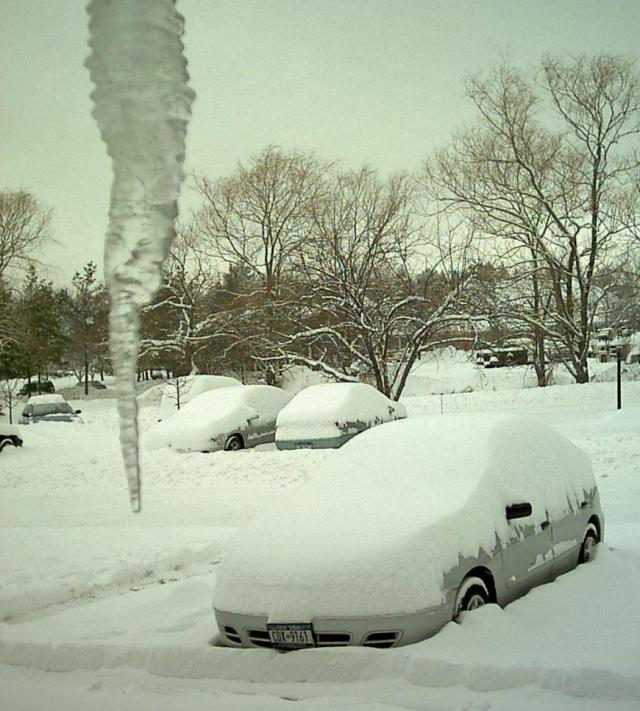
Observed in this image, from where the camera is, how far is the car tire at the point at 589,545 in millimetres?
5352

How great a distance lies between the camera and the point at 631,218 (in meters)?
19.1

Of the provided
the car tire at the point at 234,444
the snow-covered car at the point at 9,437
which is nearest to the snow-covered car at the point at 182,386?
the car tire at the point at 234,444

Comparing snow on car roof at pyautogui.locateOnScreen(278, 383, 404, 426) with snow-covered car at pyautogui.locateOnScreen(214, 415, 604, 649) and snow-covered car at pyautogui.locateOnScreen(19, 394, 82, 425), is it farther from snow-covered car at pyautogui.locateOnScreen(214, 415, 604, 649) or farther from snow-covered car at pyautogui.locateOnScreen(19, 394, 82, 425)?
snow-covered car at pyautogui.locateOnScreen(19, 394, 82, 425)

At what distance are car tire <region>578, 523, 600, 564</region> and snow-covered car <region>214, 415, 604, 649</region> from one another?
13mm

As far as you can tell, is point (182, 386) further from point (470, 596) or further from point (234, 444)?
point (234, 444)

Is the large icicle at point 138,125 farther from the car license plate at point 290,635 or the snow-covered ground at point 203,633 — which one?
the car license plate at point 290,635

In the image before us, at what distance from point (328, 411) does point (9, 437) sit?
243 inches

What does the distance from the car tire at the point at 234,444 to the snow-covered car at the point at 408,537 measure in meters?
8.14

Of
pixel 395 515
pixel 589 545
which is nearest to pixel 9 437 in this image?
pixel 589 545

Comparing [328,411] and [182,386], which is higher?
[182,386]

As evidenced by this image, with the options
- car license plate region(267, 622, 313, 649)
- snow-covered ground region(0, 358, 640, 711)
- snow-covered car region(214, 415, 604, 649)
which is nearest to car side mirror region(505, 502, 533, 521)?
snow-covered car region(214, 415, 604, 649)

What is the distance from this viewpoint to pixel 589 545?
5426 mm

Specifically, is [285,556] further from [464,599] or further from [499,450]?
[499,450]

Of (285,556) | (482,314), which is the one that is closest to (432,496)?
(285,556)
